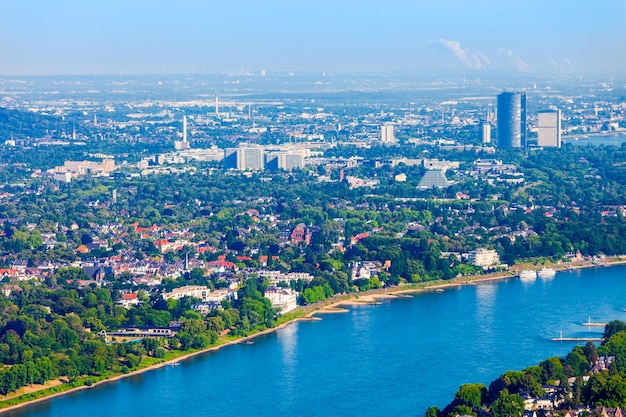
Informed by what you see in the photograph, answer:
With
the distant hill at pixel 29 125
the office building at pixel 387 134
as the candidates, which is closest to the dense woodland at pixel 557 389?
the office building at pixel 387 134

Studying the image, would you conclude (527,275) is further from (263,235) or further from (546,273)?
(263,235)

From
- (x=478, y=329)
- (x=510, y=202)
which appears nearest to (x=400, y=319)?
(x=478, y=329)

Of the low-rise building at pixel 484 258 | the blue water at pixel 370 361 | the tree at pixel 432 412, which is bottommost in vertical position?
the low-rise building at pixel 484 258

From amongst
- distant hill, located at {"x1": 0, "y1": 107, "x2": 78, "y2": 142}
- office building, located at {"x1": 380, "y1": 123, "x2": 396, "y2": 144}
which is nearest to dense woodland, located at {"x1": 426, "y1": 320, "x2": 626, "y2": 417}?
office building, located at {"x1": 380, "y1": 123, "x2": 396, "y2": 144}

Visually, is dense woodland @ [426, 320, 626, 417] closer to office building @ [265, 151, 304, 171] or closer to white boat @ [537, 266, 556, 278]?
white boat @ [537, 266, 556, 278]

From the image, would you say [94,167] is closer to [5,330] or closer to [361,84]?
[5,330]

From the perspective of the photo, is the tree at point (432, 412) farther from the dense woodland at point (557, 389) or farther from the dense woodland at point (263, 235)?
the dense woodland at point (263, 235)
